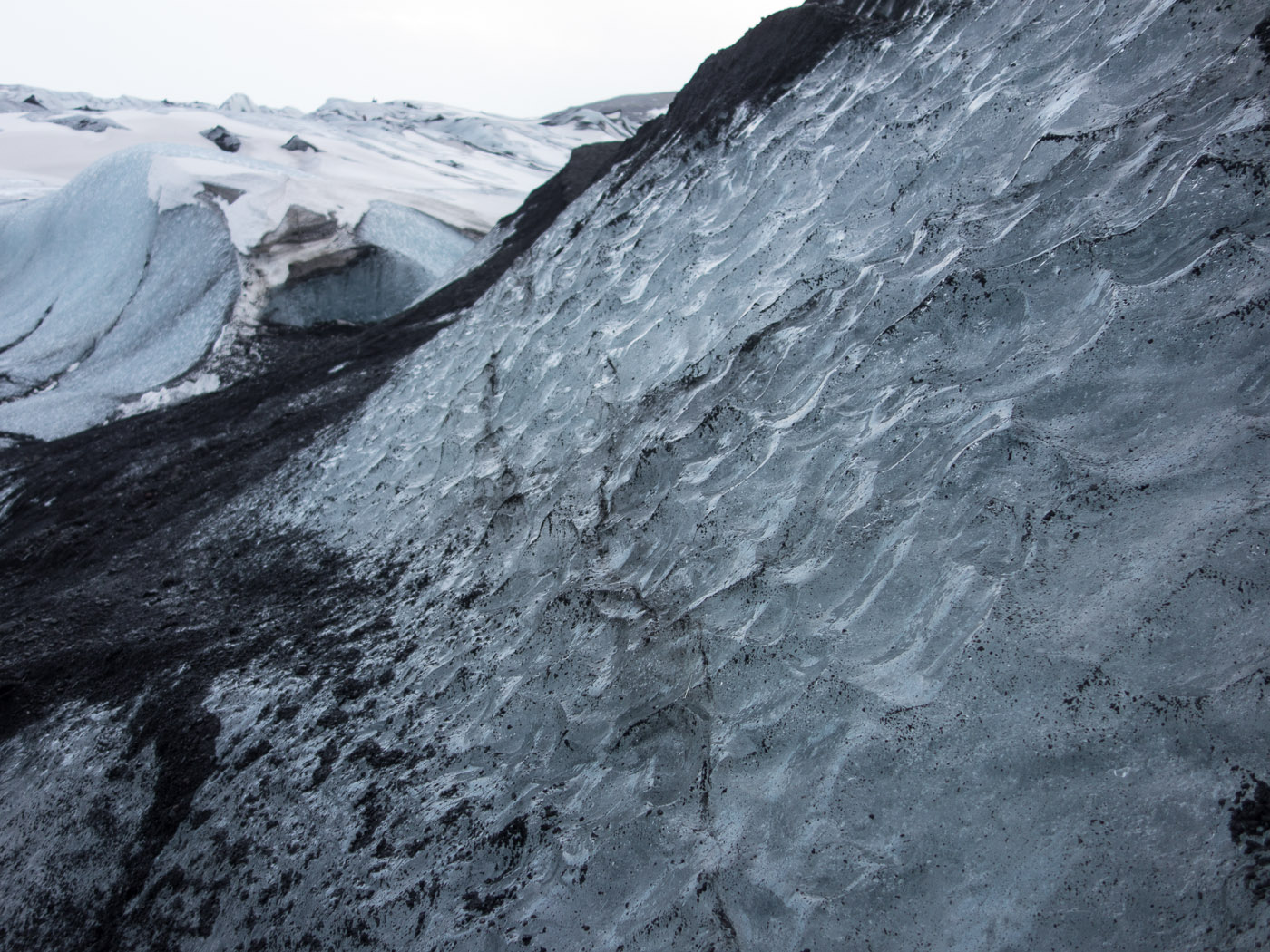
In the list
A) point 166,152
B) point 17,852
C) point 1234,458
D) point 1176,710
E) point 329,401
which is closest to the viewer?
point 1176,710

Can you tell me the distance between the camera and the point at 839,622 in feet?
5.10

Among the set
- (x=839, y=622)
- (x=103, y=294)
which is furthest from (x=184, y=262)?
(x=839, y=622)

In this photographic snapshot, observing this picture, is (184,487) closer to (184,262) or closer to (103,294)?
(184,262)

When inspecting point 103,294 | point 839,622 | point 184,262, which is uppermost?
point 184,262

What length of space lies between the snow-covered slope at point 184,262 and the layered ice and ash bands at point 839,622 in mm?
3048

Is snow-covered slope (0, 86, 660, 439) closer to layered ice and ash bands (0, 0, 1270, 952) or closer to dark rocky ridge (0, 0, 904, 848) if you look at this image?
dark rocky ridge (0, 0, 904, 848)

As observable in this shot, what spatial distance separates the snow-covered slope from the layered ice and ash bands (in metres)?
3.05

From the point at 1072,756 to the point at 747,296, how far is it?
1.66m

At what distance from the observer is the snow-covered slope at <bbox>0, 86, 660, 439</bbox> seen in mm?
5105

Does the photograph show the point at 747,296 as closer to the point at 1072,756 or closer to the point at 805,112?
the point at 805,112

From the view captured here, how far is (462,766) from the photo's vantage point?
173 cm

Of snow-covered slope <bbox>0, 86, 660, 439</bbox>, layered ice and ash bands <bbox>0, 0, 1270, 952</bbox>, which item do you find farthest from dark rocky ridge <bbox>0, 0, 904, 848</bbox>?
snow-covered slope <bbox>0, 86, 660, 439</bbox>

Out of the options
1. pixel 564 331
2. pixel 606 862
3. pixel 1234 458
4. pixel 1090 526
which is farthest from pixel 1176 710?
pixel 564 331

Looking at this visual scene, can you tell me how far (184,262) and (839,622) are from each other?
560 cm
